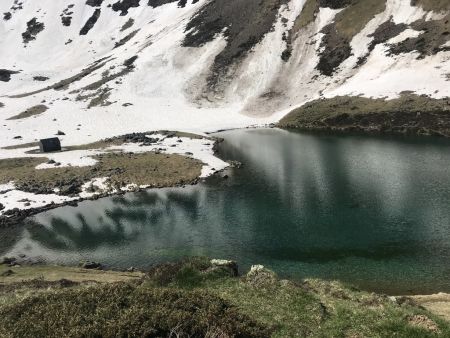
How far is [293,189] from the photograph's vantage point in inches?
2443

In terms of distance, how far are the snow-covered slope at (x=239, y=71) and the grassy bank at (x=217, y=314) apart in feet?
302

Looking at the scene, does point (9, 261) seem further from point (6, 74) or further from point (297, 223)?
point (6, 74)

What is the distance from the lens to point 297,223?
4950cm

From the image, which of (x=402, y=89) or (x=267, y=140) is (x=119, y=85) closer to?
(x=267, y=140)

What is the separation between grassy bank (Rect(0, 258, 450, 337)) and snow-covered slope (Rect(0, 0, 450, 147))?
302ft

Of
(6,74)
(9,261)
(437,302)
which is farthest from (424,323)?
(6,74)

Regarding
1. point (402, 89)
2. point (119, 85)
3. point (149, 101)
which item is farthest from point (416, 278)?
point (119, 85)

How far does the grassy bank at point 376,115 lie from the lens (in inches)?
3701

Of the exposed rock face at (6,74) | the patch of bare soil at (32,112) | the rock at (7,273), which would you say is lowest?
the rock at (7,273)

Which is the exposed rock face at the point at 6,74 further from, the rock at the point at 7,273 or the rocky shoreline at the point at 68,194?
the rock at the point at 7,273

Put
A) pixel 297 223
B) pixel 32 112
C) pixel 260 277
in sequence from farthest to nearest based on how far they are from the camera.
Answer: pixel 32 112 → pixel 297 223 → pixel 260 277

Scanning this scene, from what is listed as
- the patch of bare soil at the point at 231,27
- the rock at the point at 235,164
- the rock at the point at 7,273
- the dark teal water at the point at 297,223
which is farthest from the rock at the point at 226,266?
the patch of bare soil at the point at 231,27

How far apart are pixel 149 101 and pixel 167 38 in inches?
1605

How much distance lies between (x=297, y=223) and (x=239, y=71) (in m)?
102
